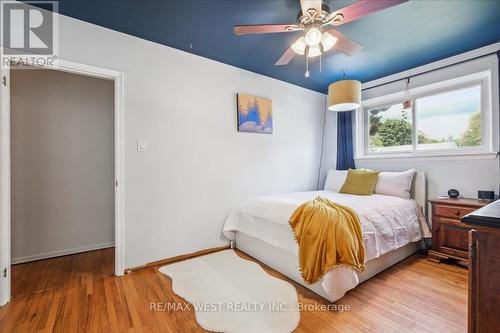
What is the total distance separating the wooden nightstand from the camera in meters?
2.29

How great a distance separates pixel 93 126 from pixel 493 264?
3.72m

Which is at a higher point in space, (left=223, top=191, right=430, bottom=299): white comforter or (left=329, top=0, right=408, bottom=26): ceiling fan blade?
(left=329, top=0, right=408, bottom=26): ceiling fan blade

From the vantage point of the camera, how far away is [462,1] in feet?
6.07

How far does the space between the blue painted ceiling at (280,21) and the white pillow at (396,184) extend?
148 centimetres

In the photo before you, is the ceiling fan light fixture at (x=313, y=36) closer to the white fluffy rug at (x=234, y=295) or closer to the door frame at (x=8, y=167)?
the door frame at (x=8, y=167)

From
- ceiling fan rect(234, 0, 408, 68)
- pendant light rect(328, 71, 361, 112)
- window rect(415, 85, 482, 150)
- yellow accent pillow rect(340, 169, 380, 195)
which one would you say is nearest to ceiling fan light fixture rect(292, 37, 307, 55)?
ceiling fan rect(234, 0, 408, 68)

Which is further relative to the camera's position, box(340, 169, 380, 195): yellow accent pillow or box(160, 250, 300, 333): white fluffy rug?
box(340, 169, 380, 195): yellow accent pillow

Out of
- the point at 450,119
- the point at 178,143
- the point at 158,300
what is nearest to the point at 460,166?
the point at 450,119

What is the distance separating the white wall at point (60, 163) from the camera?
2525 millimetres

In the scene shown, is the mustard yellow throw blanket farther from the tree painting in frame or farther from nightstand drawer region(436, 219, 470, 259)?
the tree painting in frame

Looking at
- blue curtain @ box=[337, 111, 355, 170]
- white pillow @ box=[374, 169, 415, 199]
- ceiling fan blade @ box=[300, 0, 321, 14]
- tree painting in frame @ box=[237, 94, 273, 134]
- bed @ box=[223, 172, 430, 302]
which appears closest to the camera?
ceiling fan blade @ box=[300, 0, 321, 14]

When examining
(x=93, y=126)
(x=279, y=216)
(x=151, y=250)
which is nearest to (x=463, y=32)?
(x=279, y=216)

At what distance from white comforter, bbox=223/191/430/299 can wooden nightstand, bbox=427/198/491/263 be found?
0.55 feet

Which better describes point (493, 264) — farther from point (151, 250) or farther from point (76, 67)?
point (76, 67)
